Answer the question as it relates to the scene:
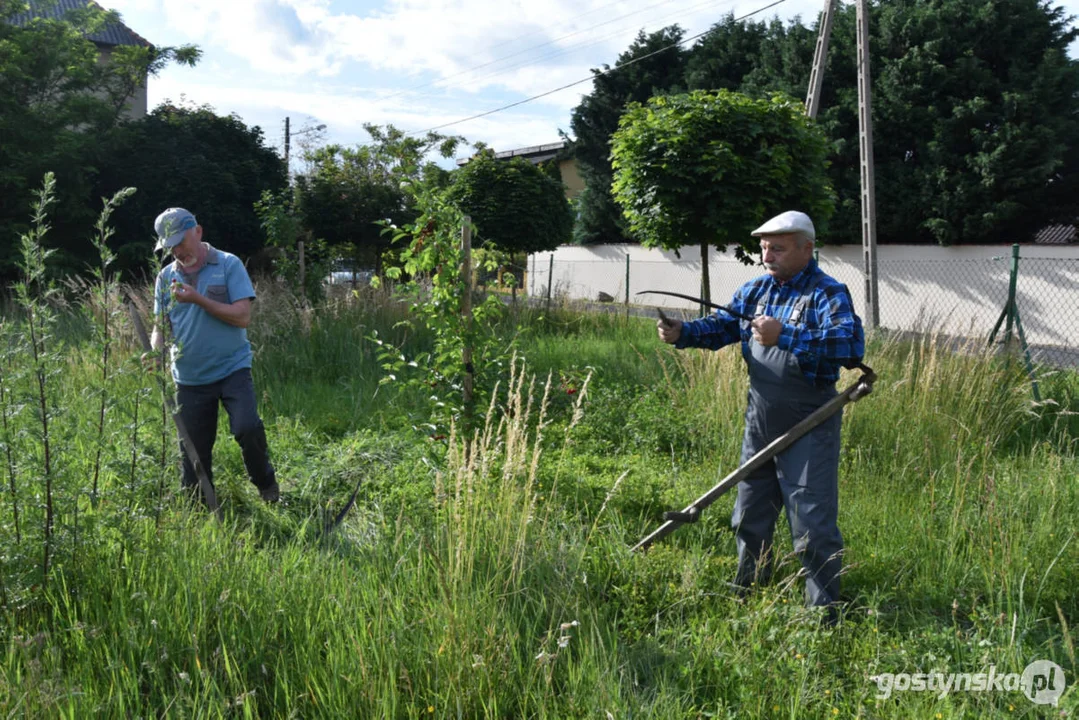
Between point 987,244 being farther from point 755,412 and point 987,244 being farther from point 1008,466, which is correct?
point 755,412

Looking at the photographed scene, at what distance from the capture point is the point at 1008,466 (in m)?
4.75

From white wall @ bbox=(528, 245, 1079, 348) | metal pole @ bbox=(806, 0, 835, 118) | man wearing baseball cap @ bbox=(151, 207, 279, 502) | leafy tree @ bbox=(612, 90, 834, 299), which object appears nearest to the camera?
man wearing baseball cap @ bbox=(151, 207, 279, 502)

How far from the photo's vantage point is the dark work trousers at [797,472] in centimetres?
313

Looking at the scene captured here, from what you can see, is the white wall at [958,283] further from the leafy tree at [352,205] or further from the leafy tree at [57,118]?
the leafy tree at [57,118]

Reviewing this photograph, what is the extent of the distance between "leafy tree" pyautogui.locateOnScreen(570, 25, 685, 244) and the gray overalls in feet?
81.0

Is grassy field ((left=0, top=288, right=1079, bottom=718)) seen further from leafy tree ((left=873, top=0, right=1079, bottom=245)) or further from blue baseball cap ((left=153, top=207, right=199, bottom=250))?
leafy tree ((left=873, top=0, right=1079, bottom=245))

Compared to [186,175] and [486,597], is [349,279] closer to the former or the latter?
[186,175]

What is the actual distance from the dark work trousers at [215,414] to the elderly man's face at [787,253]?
2696 millimetres

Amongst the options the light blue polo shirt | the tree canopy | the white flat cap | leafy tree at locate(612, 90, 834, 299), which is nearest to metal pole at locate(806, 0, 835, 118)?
leafy tree at locate(612, 90, 834, 299)

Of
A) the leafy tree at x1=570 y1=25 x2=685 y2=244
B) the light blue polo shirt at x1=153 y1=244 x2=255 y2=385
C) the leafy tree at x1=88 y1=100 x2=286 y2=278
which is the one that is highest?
the leafy tree at x1=570 y1=25 x2=685 y2=244

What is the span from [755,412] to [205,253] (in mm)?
2943

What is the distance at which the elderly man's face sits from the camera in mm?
3188

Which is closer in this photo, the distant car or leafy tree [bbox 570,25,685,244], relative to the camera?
the distant car

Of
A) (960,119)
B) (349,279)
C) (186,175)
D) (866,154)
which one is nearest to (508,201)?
(349,279)
